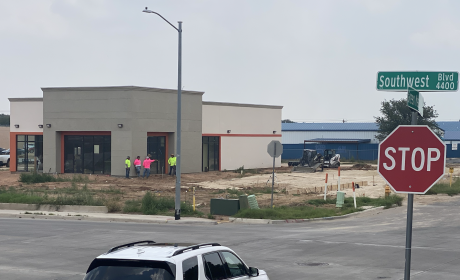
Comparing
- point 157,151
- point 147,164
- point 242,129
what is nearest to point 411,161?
point 147,164

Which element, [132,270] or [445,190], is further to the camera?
[445,190]

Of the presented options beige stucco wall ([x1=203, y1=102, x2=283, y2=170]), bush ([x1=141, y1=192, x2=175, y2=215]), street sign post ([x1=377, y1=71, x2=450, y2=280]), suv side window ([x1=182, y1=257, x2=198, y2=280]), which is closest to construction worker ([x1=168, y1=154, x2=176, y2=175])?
beige stucco wall ([x1=203, y1=102, x2=283, y2=170])

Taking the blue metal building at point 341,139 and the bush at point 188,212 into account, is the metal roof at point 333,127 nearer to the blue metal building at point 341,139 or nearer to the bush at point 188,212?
the blue metal building at point 341,139

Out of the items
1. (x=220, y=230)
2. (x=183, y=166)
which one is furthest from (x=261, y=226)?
(x=183, y=166)

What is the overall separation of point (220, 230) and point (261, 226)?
2.51 m

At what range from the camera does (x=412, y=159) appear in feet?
19.7

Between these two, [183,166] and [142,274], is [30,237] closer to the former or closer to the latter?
[142,274]

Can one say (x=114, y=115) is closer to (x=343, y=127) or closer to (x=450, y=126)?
(x=343, y=127)

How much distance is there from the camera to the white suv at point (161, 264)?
669cm

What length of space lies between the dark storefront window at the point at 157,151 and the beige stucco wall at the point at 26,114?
33.9 feet

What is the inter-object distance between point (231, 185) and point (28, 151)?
2112 centimetres

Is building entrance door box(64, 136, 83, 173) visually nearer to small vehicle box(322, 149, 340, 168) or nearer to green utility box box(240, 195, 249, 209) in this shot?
green utility box box(240, 195, 249, 209)

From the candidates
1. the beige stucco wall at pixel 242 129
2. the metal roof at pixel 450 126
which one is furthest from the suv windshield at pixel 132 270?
the metal roof at pixel 450 126

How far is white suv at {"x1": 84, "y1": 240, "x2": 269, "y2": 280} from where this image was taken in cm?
669
